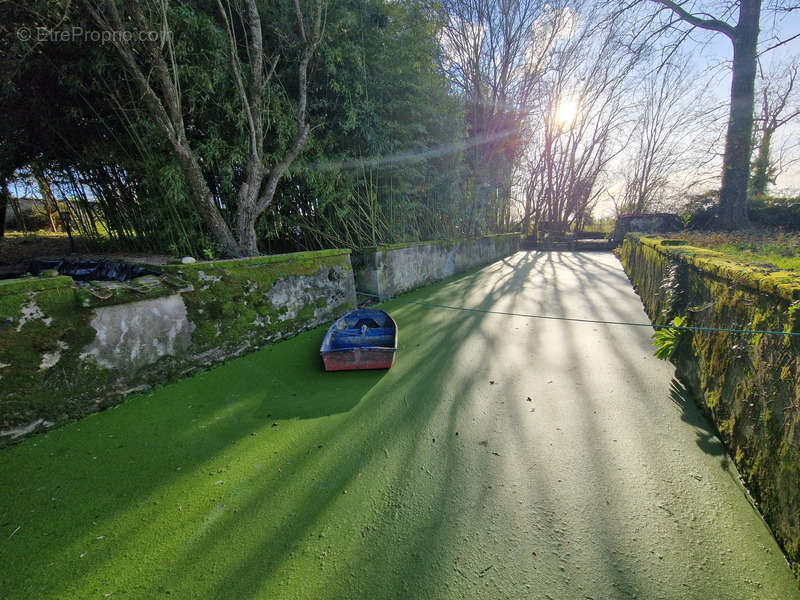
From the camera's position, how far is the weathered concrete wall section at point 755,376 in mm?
1055

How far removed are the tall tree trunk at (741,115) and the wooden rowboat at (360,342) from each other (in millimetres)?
7395

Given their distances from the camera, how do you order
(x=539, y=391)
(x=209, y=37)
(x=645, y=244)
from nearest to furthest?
(x=539, y=391)
(x=209, y=37)
(x=645, y=244)

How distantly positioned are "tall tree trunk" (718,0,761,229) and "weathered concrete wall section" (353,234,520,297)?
5003mm

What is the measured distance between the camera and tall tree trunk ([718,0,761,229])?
5688mm

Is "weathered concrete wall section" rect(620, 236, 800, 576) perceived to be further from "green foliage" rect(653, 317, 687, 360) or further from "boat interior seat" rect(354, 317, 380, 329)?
"boat interior seat" rect(354, 317, 380, 329)

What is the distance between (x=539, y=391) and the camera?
2.15m

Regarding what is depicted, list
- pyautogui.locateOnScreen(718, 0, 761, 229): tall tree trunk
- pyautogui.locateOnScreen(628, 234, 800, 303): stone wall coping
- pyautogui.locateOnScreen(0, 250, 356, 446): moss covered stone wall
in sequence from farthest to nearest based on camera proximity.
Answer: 1. pyautogui.locateOnScreen(718, 0, 761, 229): tall tree trunk
2. pyautogui.locateOnScreen(0, 250, 356, 446): moss covered stone wall
3. pyautogui.locateOnScreen(628, 234, 800, 303): stone wall coping

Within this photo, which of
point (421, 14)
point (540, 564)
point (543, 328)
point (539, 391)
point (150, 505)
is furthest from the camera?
point (421, 14)

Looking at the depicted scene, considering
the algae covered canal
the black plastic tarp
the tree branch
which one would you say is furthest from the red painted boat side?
the tree branch

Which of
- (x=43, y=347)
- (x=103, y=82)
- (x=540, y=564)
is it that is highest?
(x=103, y=82)

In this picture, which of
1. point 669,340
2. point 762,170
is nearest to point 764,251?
point 669,340

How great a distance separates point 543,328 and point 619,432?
1.76 metres

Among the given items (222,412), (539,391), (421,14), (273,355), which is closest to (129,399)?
(222,412)

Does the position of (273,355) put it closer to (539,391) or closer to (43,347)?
(43,347)
